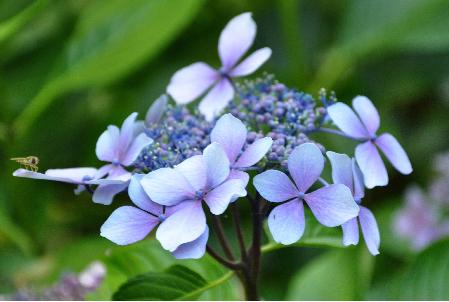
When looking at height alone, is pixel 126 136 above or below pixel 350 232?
above

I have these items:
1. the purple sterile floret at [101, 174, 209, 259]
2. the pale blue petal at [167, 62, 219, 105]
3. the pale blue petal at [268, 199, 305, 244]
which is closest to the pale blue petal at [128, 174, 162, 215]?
the purple sterile floret at [101, 174, 209, 259]

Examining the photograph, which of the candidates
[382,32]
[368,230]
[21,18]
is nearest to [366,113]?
[368,230]

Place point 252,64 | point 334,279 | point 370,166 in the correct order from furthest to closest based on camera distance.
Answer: point 334,279 < point 252,64 < point 370,166

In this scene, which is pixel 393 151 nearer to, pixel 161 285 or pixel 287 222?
pixel 287 222

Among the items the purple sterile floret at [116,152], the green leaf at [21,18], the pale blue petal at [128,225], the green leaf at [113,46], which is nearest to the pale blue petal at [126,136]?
the purple sterile floret at [116,152]

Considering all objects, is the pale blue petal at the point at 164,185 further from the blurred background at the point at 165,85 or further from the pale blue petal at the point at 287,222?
the blurred background at the point at 165,85
